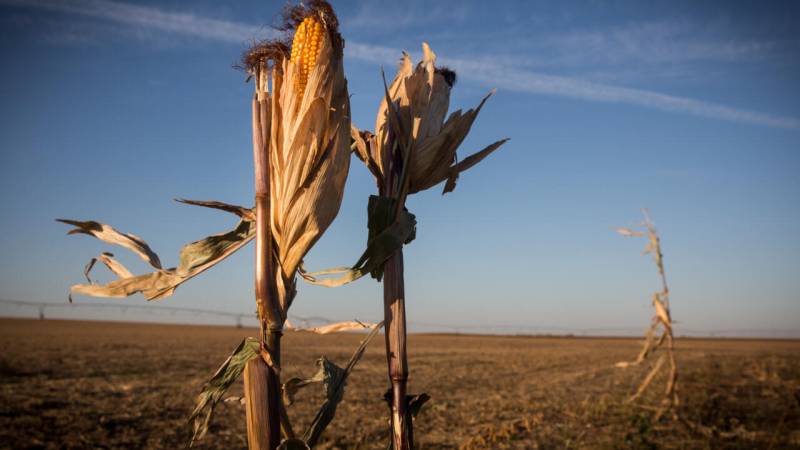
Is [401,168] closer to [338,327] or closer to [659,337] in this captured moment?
[338,327]

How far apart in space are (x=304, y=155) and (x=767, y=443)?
634 cm

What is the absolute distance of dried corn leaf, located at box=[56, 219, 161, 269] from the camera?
1.93m

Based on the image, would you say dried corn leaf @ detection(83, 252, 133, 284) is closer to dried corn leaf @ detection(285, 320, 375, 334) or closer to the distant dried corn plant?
dried corn leaf @ detection(285, 320, 375, 334)

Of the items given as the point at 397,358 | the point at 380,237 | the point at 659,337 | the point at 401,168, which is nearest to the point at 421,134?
the point at 401,168

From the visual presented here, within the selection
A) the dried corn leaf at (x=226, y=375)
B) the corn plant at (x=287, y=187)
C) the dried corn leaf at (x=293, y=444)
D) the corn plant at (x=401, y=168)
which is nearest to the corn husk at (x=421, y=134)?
the corn plant at (x=401, y=168)

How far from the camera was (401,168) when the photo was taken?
6.36 ft

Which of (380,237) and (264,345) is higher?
(380,237)

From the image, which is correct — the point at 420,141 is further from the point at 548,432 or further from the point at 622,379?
the point at 622,379

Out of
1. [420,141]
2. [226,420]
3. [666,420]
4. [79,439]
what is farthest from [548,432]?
[420,141]

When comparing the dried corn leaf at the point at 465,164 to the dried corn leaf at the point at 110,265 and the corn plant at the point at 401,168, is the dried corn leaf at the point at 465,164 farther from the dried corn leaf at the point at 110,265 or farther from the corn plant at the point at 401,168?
the dried corn leaf at the point at 110,265

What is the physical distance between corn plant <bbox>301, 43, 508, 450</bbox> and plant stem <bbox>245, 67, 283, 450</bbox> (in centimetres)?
26

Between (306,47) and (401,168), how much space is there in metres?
0.53

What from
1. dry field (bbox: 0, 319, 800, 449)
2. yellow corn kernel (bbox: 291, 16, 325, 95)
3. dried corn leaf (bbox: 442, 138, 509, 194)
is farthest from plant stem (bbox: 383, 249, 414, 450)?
dry field (bbox: 0, 319, 800, 449)

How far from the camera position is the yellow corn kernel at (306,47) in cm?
182
